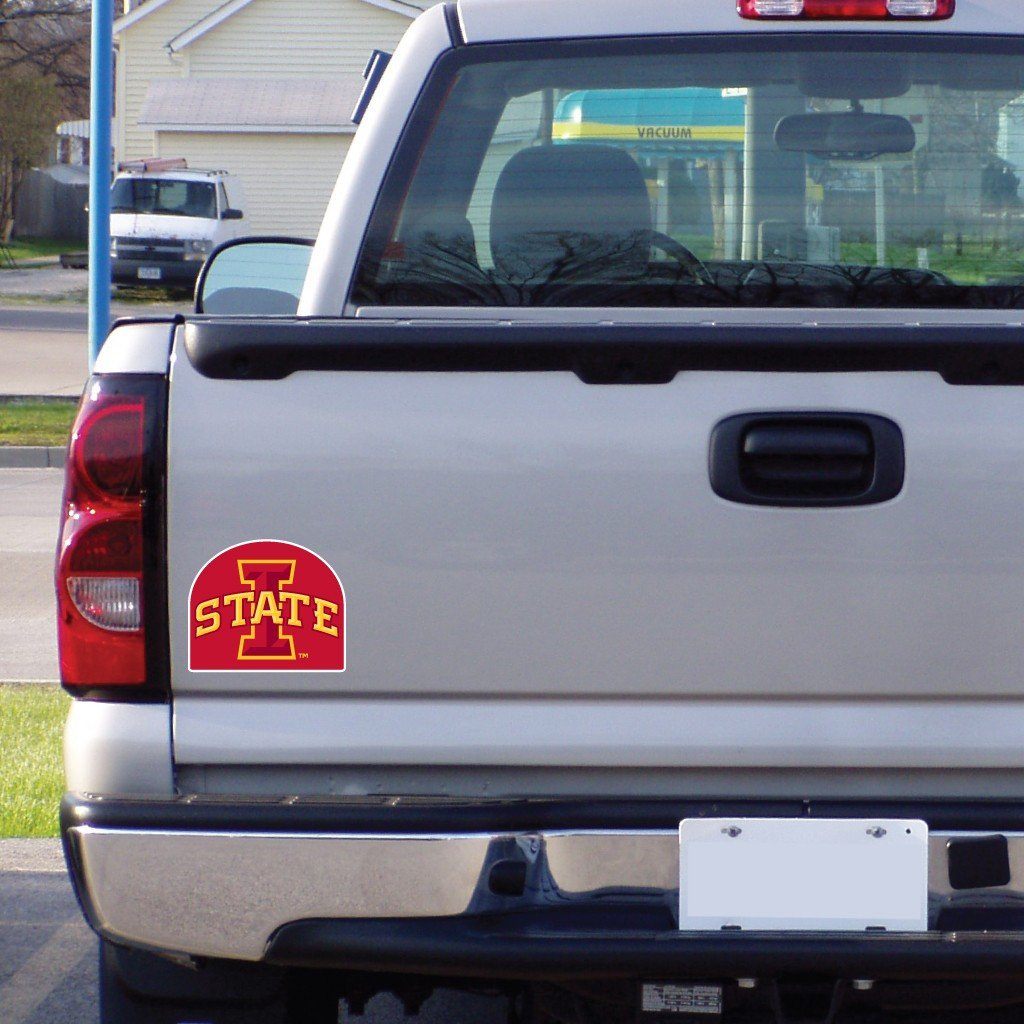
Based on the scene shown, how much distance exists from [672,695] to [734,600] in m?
0.16

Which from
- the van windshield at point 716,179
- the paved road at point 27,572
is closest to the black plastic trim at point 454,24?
the van windshield at point 716,179

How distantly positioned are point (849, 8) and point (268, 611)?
167 cm

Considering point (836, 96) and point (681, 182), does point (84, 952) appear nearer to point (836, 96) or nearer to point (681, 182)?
point (681, 182)

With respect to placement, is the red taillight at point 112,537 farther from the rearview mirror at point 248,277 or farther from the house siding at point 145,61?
the house siding at point 145,61

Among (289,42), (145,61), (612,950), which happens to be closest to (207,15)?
(145,61)

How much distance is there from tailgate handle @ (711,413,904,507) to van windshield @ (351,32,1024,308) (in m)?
0.75

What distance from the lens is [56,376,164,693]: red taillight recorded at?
235 centimetres

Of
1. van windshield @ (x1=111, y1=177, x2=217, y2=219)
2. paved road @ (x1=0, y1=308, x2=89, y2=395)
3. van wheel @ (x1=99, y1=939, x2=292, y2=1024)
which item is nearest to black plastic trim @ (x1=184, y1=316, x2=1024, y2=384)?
van wheel @ (x1=99, y1=939, x2=292, y2=1024)

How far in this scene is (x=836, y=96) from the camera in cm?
313

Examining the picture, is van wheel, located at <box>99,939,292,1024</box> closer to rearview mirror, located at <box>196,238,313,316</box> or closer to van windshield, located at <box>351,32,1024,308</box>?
van windshield, located at <box>351,32,1024,308</box>

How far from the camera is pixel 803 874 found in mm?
2277

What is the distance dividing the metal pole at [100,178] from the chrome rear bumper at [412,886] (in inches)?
264

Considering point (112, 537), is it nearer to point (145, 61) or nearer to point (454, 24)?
point (454, 24)

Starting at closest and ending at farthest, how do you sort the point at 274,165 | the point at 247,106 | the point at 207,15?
the point at 247,106
the point at 274,165
the point at 207,15
